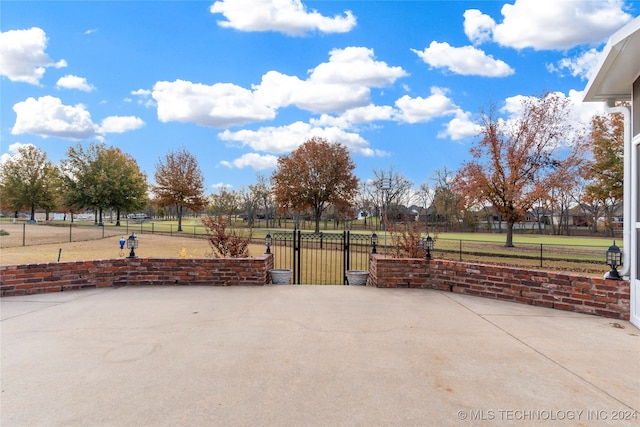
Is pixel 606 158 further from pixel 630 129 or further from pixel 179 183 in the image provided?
pixel 179 183

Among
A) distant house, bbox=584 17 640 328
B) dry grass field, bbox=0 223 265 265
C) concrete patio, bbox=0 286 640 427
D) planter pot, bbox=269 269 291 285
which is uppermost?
distant house, bbox=584 17 640 328

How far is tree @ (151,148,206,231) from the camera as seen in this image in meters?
40.9

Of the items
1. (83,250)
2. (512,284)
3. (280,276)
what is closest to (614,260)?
(512,284)

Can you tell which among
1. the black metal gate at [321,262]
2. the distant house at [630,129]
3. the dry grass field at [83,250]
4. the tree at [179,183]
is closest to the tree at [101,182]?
the tree at [179,183]

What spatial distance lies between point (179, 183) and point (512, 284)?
3990cm

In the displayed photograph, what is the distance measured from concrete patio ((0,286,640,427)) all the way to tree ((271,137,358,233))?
100 feet

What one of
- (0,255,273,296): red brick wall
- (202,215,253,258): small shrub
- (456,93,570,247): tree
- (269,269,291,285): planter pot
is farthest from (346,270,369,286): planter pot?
(456,93,570,247): tree

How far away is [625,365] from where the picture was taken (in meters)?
3.52

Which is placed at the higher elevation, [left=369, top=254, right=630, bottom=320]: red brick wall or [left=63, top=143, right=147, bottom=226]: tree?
[left=63, top=143, right=147, bottom=226]: tree

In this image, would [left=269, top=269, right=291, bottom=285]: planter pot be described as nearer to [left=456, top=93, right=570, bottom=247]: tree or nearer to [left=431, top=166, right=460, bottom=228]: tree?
[left=456, top=93, right=570, bottom=247]: tree

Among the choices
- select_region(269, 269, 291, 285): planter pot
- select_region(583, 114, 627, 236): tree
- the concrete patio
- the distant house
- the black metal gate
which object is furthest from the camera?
select_region(583, 114, 627, 236): tree

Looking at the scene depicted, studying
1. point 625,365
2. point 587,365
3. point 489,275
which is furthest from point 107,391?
point 489,275

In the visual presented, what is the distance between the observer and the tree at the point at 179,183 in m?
40.9

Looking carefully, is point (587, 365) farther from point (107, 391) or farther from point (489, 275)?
point (107, 391)
